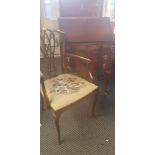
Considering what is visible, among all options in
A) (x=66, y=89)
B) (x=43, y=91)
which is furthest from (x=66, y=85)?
(x=43, y=91)

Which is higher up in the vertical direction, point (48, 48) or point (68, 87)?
point (48, 48)

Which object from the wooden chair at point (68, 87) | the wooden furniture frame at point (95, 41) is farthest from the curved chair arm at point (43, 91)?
the wooden furniture frame at point (95, 41)

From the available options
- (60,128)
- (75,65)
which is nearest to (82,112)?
(60,128)

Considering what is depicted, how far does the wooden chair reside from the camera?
3.04 ft

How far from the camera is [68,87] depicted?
1050mm

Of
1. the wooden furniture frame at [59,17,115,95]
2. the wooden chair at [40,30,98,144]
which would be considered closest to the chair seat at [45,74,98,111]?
the wooden chair at [40,30,98,144]

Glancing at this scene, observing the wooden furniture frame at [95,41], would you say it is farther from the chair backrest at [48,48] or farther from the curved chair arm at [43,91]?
the curved chair arm at [43,91]

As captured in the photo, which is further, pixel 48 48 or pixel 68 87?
pixel 68 87

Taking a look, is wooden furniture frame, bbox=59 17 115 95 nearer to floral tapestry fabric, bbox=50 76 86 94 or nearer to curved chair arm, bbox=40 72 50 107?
floral tapestry fabric, bbox=50 76 86 94

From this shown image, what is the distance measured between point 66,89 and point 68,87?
0.02 metres

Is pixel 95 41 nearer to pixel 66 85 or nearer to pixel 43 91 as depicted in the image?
pixel 66 85

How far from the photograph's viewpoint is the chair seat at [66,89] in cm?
95
